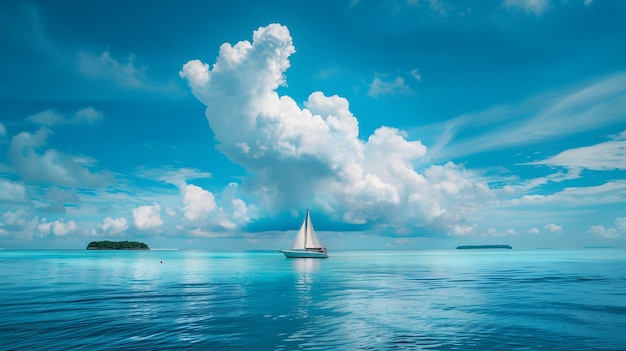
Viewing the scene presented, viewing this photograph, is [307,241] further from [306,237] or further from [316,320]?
[316,320]

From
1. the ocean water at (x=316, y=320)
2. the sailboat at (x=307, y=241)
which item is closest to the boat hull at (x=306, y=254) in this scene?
the sailboat at (x=307, y=241)

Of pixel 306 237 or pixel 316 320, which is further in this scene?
pixel 306 237

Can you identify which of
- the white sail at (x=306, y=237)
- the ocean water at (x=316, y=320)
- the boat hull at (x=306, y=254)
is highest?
the white sail at (x=306, y=237)

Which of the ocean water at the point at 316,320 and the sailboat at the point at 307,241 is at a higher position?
the sailboat at the point at 307,241

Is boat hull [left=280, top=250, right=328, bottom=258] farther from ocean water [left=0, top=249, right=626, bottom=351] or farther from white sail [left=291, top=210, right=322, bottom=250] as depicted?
ocean water [left=0, top=249, right=626, bottom=351]

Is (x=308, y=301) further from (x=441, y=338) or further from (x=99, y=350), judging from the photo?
(x=99, y=350)

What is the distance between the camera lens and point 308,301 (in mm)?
42344

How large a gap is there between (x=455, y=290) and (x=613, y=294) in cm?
1676

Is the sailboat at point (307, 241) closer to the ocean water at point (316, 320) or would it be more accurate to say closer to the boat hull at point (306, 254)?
the boat hull at point (306, 254)

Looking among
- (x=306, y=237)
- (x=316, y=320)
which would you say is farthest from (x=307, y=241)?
(x=316, y=320)

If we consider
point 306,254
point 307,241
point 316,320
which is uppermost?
point 307,241

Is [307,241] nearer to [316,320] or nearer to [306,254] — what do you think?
[306,254]

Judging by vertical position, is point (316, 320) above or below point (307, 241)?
below

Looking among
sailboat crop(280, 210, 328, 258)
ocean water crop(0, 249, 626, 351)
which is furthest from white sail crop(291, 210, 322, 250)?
ocean water crop(0, 249, 626, 351)
